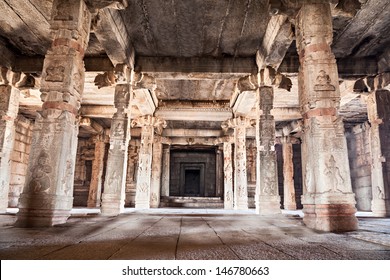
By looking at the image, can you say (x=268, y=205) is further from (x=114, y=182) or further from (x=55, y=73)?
(x=55, y=73)

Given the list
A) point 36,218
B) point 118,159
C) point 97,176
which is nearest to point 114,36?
point 118,159

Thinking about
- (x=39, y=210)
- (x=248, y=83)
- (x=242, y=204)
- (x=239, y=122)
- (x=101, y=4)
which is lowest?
(x=242, y=204)

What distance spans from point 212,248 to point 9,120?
7.82 meters

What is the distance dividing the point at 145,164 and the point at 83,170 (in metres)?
7.93

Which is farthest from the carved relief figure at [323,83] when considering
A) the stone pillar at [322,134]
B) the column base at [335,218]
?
the column base at [335,218]

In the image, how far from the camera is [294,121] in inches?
546

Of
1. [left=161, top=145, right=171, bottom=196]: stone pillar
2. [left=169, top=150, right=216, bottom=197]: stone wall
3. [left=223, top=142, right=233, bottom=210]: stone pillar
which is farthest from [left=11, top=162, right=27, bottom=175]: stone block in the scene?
[left=223, top=142, right=233, bottom=210]: stone pillar

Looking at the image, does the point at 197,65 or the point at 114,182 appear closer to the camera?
the point at 114,182

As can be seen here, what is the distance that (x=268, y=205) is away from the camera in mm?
7109

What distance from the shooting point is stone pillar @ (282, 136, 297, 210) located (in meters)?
13.9

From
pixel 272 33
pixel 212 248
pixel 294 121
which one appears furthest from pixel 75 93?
pixel 294 121

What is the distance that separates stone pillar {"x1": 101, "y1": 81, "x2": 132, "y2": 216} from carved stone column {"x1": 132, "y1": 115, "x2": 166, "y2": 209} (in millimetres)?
4024

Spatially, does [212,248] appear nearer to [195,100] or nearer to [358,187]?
[195,100]
